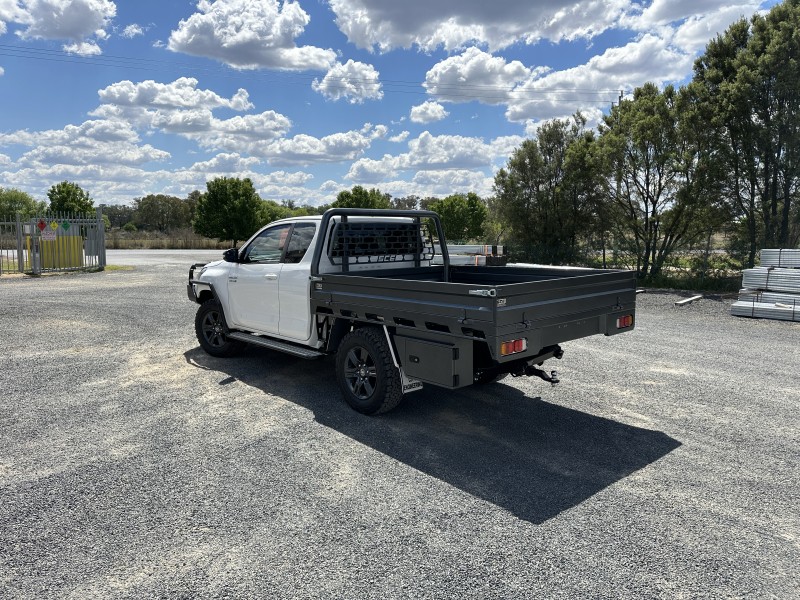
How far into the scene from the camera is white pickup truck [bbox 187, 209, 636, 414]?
15.5 ft

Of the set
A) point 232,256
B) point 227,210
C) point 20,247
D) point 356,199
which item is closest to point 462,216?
point 356,199

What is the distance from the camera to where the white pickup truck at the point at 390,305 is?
4.73 m

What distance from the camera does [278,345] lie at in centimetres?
666

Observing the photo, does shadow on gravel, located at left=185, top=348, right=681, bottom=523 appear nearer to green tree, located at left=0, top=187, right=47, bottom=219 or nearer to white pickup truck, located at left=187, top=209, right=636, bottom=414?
white pickup truck, located at left=187, top=209, right=636, bottom=414

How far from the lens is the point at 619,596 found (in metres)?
2.90

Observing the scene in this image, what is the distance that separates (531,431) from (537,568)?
217cm

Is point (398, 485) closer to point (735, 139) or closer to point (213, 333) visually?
point (213, 333)

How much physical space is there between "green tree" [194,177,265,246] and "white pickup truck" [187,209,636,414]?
151 feet

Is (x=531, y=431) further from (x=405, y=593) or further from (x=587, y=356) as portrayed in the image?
(x=587, y=356)

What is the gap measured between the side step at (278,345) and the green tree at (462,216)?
52132 mm

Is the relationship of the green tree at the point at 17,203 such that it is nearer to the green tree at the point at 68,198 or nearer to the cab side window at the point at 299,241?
the green tree at the point at 68,198

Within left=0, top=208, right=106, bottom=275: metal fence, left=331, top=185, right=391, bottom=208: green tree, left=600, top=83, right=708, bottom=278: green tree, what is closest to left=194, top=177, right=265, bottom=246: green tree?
left=331, top=185, right=391, bottom=208: green tree

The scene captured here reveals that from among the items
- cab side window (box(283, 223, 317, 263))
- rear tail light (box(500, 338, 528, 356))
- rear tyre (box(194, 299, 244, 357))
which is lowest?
rear tyre (box(194, 299, 244, 357))

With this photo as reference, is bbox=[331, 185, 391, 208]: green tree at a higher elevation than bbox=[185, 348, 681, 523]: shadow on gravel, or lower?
higher
